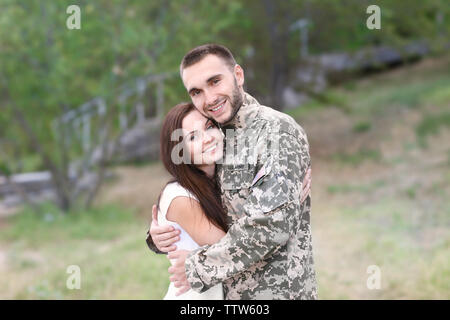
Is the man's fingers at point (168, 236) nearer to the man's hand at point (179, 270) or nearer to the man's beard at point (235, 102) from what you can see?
the man's hand at point (179, 270)

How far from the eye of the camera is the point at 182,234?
262 cm

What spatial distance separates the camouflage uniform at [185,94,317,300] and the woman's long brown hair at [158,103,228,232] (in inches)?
2.5

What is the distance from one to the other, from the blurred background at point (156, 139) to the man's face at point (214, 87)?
3804 mm

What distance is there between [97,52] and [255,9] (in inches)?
166

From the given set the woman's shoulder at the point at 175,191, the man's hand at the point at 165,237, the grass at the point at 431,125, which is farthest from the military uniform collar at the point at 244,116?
the grass at the point at 431,125

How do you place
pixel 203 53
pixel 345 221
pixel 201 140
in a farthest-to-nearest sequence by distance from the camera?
pixel 345 221
pixel 201 140
pixel 203 53

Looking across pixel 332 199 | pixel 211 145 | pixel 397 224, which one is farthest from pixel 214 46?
pixel 332 199

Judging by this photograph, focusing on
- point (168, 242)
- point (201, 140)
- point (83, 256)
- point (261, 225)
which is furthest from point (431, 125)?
point (261, 225)

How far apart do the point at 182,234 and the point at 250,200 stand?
48 cm

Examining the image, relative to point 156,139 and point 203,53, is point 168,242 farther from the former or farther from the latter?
point 156,139

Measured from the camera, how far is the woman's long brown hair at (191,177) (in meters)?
2.59

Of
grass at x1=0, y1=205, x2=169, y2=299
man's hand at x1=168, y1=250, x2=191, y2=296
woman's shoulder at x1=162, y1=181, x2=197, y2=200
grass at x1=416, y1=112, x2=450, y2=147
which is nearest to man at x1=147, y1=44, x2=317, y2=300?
man's hand at x1=168, y1=250, x2=191, y2=296

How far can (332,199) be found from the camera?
33.9 ft

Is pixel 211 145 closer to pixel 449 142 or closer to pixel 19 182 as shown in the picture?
pixel 449 142
